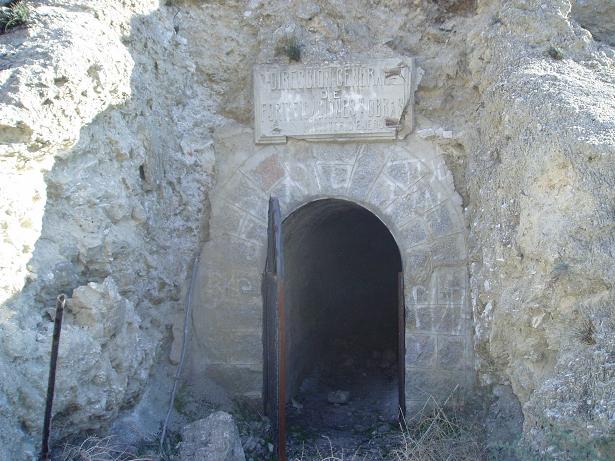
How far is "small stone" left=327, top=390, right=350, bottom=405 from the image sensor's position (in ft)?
21.3

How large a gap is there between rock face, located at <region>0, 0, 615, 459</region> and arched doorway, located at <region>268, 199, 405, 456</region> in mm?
1043

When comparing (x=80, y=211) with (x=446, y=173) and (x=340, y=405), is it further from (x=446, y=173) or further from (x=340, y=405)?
(x=340, y=405)

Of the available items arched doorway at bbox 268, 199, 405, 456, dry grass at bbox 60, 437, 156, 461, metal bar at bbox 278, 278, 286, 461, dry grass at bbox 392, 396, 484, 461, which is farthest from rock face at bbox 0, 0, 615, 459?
arched doorway at bbox 268, 199, 405, 456

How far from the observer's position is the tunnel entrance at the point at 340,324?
19.8 ft

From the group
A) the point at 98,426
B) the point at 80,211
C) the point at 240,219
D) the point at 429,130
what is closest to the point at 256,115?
the point at 240,219

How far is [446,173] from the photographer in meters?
5.46

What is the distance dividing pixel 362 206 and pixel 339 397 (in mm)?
1924

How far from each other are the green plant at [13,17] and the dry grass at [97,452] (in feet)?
8.46

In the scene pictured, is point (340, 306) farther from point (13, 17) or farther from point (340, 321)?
point (13, 17)

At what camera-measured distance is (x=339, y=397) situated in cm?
653

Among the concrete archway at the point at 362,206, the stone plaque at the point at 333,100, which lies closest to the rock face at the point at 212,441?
the concrete archway at the point at 362,206

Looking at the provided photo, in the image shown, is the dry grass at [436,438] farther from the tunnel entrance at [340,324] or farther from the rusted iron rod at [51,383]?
the rusted iron rod at [51,383]

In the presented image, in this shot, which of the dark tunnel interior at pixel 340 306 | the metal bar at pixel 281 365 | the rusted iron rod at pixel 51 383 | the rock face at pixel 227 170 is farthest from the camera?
the dark tunnel interior at pixel 340 306

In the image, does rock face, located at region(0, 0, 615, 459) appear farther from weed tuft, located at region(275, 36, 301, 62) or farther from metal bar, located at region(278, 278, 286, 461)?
metal bar, located at region(278, 278, 286, 461)
